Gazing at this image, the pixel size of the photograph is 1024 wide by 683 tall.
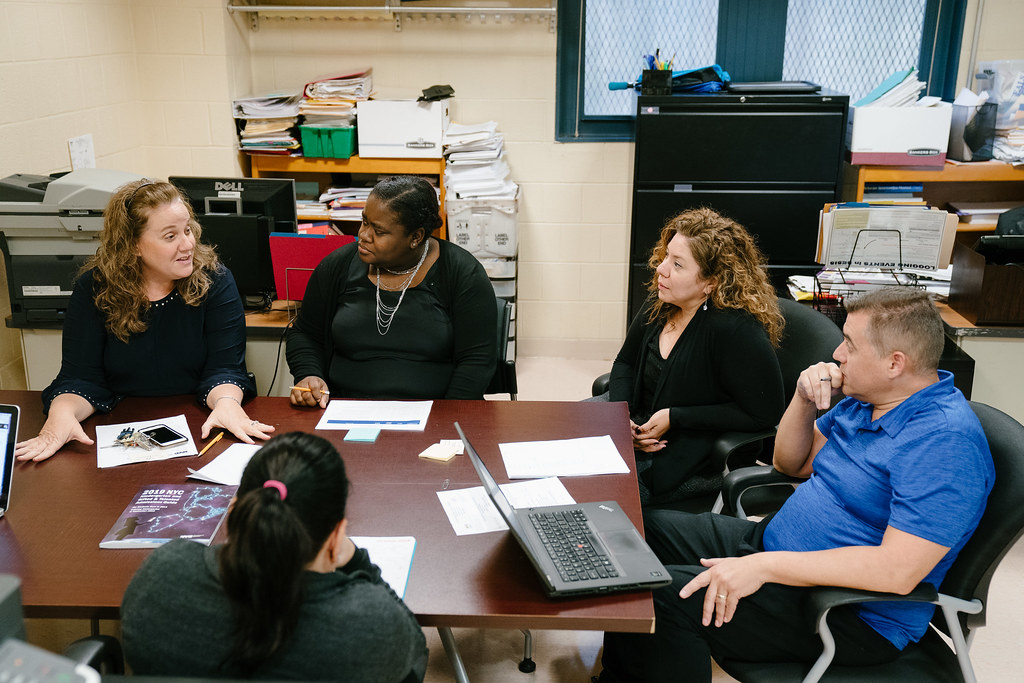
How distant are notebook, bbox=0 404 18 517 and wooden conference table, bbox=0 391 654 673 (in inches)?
1.7

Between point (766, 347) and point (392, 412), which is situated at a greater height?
point (766, 347)

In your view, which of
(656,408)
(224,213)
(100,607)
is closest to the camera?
(100,607)

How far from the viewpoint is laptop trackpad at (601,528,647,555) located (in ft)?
5.21

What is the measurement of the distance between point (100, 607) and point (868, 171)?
139 inches

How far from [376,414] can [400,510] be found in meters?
0.53

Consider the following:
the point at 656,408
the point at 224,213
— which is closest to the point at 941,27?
the point at 656,408

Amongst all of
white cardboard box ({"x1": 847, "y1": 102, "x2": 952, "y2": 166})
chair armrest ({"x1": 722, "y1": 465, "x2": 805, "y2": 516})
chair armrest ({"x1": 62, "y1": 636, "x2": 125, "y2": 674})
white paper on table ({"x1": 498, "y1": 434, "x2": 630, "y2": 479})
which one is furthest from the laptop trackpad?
white cardboard box ({"x1": 847, "y1": 102, "x2": 952, "y2": 166})

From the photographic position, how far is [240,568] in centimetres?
115

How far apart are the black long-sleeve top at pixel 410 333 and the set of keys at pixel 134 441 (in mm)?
558

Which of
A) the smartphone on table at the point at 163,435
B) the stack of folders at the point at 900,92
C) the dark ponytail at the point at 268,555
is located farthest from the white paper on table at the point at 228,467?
the stack of folders at the point at 900,92

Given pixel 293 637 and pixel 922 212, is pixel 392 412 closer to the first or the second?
pixel 293 637

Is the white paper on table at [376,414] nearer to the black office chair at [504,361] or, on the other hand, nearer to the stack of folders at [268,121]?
the black office chair at [504,361]

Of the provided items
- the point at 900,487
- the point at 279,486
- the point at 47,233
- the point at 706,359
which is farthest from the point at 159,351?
the point at 900,487

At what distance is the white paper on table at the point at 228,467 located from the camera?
6.27ft
